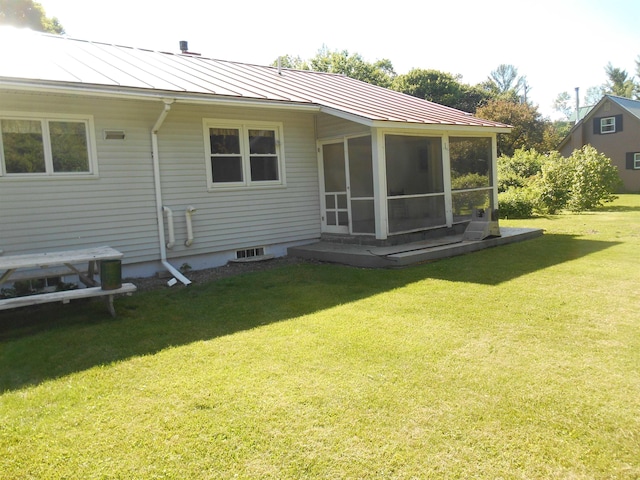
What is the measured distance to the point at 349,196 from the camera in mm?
9758

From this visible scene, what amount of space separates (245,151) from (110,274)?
4.46 metres

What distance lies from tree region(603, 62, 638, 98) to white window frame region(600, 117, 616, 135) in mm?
33647

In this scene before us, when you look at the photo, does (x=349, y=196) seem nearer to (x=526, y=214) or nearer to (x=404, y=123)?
(x=404, y=123)

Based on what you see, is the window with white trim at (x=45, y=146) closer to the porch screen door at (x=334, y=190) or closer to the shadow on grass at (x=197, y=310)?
the shadow on grass at (x=197, y=310)

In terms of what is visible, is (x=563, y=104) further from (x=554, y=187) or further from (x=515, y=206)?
(x=515, y=206)

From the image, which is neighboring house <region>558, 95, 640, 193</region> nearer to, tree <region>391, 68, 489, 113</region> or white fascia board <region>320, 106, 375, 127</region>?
tree <region>391, 68, 489, 113</region>

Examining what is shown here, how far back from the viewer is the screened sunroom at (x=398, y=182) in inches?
364

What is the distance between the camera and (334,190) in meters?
10.1

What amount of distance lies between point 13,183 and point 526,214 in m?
14.3

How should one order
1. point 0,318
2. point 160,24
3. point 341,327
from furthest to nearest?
point 160,24 < point 0,318 < point 341,327

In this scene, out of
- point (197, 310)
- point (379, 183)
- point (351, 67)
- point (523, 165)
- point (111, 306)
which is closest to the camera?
point (111, 306)

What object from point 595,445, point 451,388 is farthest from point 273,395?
point 595,445

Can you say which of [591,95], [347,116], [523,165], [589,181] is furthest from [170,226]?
[591,95]

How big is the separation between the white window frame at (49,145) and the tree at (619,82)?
64.5 meters
